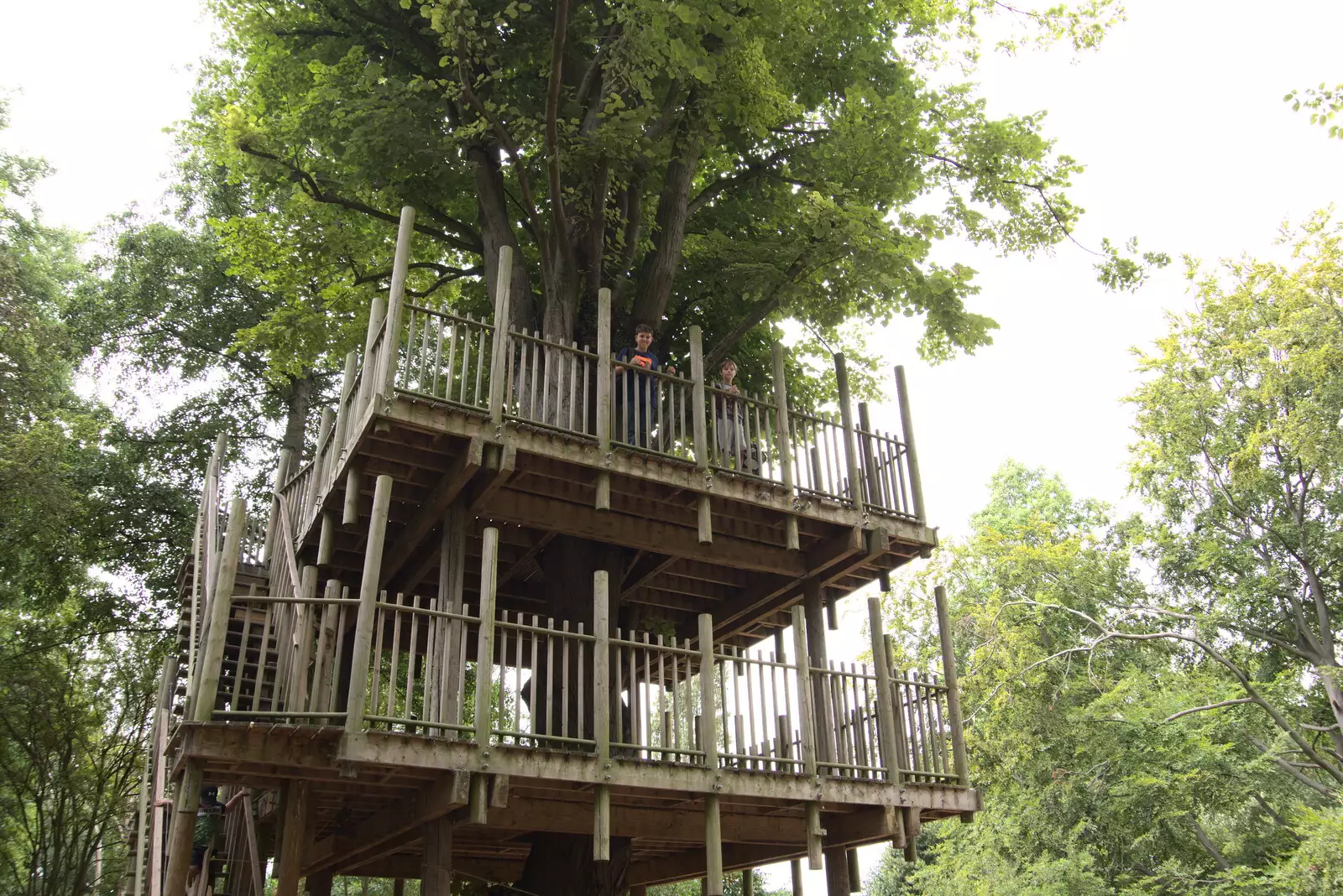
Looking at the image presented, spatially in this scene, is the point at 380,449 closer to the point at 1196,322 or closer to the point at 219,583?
the point at 219,583

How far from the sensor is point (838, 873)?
36.0 feet

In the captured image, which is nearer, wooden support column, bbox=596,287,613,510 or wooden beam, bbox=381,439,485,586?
wooden beam, bbox=381,439,485,586

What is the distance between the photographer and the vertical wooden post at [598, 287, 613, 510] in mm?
9500

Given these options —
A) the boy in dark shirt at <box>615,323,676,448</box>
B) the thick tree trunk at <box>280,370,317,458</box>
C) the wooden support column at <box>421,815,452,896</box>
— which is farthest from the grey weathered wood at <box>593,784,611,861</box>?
the thick tree trunk at <box>280,370,317,458</box>

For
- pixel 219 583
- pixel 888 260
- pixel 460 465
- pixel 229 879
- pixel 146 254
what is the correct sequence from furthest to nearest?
pixel 146 254
pixel 888 260
pixel 229 879
pixel 460 465
pixel 219 583

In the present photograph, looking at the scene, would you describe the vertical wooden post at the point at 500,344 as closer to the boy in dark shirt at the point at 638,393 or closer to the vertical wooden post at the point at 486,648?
the vertical wooden post at the point at 486,648

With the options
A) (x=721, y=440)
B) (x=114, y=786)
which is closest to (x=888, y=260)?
(x=721, y=440)

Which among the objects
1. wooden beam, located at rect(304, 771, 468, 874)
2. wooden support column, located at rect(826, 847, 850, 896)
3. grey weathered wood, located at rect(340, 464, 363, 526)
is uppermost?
grey weathered wood, located at rect(340, 464, 363, 526)

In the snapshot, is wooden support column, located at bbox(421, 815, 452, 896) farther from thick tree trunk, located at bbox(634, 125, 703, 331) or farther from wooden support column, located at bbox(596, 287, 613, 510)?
thick tree trunk, located at bbox(634, 125, 703, 331)

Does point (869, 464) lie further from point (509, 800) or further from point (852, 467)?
point (509, 800)

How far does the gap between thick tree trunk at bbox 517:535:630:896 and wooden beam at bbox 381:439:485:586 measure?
176cm

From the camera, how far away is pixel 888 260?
40.1 ft

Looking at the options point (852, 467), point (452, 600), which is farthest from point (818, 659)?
point (452, 600)

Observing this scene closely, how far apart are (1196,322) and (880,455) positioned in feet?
63.9
